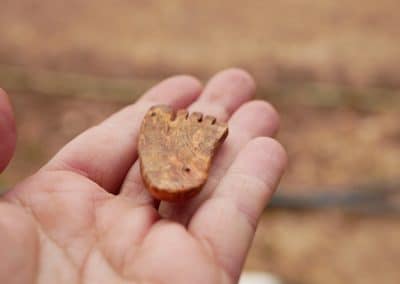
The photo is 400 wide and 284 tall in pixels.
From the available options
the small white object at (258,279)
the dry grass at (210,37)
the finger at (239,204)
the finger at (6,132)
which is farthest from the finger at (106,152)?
the dry grass at (210,37)

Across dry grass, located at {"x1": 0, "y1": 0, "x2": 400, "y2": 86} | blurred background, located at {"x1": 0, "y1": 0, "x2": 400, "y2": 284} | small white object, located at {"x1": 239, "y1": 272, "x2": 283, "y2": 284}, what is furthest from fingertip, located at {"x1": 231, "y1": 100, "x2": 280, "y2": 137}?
dry grass, located at {"x1": 0, "y1": 0, "x2": 400, "y2": 86}

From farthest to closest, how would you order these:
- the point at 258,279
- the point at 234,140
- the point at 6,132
→ the point at 258,279
the point at 234,140
the point at 6,132

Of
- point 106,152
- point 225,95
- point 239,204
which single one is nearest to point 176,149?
point 106,152

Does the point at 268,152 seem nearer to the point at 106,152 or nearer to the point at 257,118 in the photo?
the point at 257,118

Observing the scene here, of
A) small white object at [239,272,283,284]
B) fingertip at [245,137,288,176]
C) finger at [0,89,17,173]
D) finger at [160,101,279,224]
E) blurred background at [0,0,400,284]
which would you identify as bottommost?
small white object at [239,272,283,284]

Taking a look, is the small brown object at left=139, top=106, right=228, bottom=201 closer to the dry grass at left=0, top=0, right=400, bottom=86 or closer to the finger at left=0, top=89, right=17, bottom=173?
the finger at left=0, top=89, right=17, bottom=173
